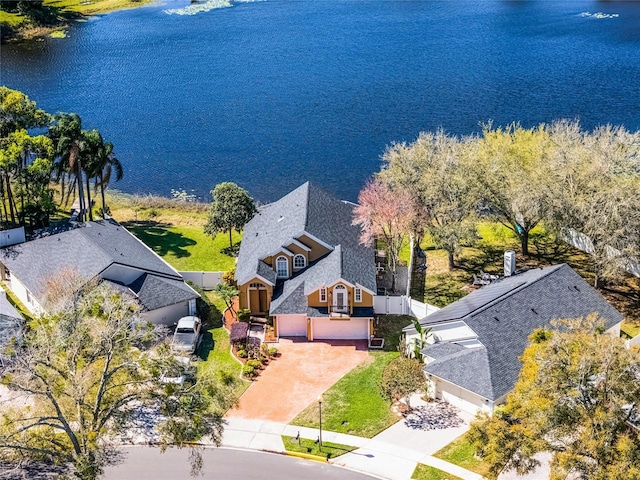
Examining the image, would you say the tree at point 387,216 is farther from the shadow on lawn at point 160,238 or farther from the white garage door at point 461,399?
the shadow on lawn at point 160,238

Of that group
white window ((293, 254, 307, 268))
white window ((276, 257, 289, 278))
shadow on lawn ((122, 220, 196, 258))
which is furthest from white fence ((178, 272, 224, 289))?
shadow on lawn ((122, 220, 196, 258))

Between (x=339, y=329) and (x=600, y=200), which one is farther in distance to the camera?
(x=600, y=200)

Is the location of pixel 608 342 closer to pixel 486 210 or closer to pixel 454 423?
pixel 454 423

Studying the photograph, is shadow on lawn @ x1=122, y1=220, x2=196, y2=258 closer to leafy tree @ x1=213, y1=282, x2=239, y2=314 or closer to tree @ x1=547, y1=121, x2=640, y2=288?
leafy tree @ x1=213, y1=282, x2=239, y2=314

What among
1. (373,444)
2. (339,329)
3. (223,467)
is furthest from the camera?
(339,329)

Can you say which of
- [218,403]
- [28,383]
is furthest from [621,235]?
[28,383]

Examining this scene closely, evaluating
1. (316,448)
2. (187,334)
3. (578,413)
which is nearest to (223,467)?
(316,448)

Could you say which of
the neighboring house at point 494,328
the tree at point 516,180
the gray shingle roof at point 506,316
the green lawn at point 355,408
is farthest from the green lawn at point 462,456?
the tree at point 516,180

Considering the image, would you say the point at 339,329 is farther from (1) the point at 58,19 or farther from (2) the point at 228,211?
(1) the point at 58,19
